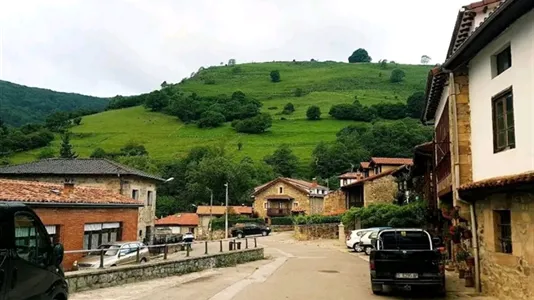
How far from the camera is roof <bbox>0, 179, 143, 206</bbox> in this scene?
19.2 meters

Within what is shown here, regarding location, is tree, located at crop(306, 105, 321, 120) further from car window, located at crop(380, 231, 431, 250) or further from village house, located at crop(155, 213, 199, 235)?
car window, located at crop(380, 231, 431, 250)

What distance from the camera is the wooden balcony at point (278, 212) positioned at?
72.2 meters

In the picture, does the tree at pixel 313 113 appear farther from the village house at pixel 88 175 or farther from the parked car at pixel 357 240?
the parked car at pixel 357 240

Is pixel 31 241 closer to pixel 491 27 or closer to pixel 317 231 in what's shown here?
pixel 491 27

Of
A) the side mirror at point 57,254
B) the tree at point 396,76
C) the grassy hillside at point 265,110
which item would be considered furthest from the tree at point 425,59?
the side mirror at point 57,254

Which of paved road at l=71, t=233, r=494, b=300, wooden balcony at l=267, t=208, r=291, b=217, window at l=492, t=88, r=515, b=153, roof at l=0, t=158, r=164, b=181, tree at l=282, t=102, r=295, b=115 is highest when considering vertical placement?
tree at l=282, t=102, r=295, b=115

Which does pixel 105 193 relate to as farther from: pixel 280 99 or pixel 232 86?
pixel 232 86

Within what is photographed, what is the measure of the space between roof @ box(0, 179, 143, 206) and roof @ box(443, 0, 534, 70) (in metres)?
15.9

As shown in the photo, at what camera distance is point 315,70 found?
566 feet

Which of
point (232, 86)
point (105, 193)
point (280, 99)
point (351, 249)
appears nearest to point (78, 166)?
point (105, 193)

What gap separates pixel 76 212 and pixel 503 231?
713 inches

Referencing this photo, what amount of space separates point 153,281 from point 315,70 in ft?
530

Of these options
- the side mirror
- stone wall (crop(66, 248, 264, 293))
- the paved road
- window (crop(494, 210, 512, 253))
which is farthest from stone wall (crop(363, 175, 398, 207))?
the side mirror

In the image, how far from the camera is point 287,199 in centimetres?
7212
